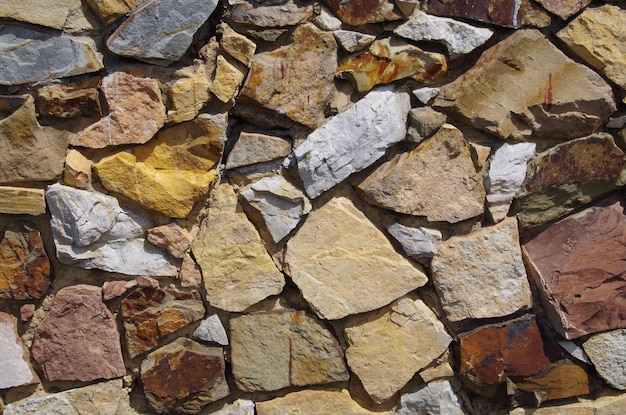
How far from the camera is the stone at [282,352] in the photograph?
1.49m

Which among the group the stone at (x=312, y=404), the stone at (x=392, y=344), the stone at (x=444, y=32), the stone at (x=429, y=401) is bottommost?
the stone at (x=429, y=401)

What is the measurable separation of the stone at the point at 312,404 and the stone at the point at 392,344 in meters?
0.06

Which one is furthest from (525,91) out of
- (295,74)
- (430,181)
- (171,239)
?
(171,239)

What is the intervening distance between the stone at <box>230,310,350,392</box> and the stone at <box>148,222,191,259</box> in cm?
21

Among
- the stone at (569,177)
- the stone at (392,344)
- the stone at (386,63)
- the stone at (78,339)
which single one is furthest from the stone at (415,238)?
the stone at (78,339)

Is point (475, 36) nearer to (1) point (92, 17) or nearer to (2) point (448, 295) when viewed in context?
(2) point (448, 295)

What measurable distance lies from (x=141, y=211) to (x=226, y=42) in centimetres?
42

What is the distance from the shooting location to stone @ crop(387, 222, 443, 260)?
1.50 metres

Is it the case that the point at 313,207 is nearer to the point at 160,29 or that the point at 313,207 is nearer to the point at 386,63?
the point at 386,63

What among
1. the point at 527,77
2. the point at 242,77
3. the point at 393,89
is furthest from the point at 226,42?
the point at 527,77

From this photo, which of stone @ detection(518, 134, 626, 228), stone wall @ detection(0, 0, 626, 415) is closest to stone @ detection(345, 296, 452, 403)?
stone wall @ detection(0, 0, 626, 415)

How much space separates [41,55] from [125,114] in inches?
7.9

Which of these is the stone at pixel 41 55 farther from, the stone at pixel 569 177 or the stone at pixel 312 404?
the stone at pixel 569 177

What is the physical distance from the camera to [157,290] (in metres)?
1.43
